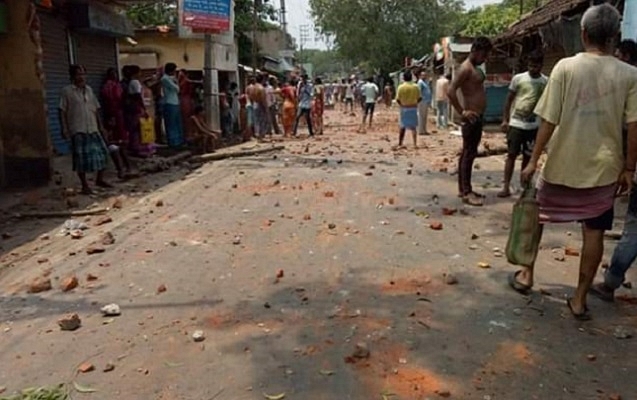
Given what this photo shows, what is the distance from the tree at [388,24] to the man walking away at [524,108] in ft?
130

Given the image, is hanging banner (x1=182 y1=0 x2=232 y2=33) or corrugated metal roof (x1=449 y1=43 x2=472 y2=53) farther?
corrugated metal roof (x1=449 y1=43 x2=472 y2=53)

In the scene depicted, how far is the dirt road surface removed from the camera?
3191 millimetres

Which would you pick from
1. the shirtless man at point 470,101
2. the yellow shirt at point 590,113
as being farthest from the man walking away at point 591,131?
the shirtless man at point 470,101

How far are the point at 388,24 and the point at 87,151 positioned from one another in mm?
39893

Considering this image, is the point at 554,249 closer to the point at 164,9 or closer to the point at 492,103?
the point at 492,103

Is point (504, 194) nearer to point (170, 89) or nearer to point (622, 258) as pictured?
point (622, 258)

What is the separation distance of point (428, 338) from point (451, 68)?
1893cm

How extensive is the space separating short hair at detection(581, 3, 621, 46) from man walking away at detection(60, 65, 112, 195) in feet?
21.0

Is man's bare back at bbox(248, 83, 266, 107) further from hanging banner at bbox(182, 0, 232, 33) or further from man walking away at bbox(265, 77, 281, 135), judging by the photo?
hanging banner at bbox(182, 0, 232, 33)

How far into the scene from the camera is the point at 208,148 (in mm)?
13922

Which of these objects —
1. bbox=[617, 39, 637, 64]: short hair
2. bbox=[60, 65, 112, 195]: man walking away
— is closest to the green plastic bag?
bbox=[617, 39, 637, 64]: short hair

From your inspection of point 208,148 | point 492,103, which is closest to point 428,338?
point 208,148

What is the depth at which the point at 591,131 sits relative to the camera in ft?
12.4

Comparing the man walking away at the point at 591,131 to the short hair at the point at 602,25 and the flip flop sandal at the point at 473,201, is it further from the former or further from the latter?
the flip flop sandal at the point at 473,201
